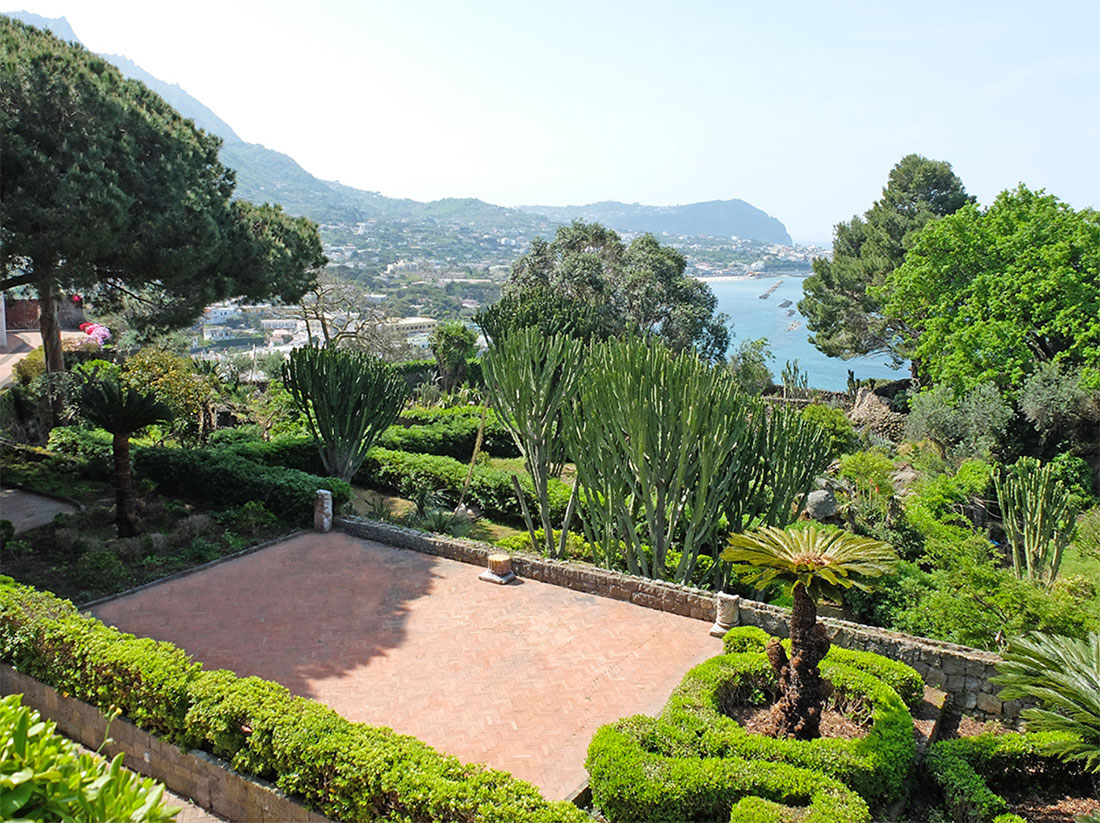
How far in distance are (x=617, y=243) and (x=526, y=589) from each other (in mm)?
30688

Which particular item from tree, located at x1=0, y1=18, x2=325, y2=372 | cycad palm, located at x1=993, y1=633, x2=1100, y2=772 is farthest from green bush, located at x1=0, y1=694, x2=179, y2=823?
tree, located at x1=0, y1=18, x2=325, y2=372

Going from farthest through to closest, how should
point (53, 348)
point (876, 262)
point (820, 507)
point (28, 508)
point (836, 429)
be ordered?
1. point (876, 262)
2. point (836, 429)
3. point (53, 348)
4. point (820, 507)
5. point (28, 508)

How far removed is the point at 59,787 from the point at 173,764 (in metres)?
5.17

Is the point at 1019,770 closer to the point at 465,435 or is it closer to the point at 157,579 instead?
the point at 157,579

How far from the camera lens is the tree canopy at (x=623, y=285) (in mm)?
36219

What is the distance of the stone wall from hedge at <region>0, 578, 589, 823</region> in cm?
11

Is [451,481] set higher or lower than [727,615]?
lower

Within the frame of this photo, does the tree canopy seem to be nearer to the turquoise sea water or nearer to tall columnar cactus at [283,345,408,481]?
tall columnar cactus at [283,345,408,481]

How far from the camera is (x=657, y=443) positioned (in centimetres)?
1267

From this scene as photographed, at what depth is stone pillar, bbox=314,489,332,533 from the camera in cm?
1501

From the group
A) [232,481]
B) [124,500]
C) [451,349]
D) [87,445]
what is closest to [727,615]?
[124,500]

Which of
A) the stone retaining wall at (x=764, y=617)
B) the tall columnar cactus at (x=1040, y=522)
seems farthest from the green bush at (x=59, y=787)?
the tall columnar cactus at (x=1040, y=522)

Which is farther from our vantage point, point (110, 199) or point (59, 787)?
point (110, 199)

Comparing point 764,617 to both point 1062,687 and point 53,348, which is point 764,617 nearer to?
point 1062,687
